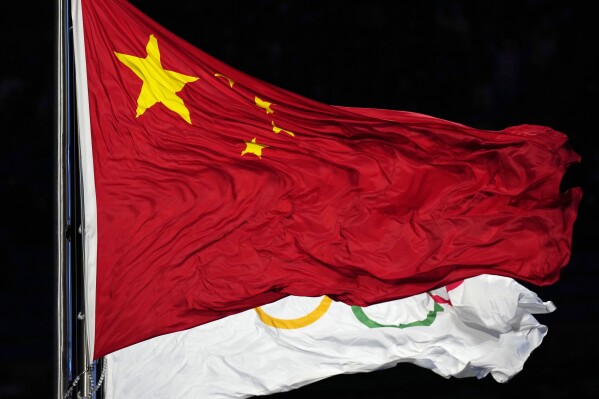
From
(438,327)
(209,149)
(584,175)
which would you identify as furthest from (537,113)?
(209,149)

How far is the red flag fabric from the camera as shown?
14.9 ft

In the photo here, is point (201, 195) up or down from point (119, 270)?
up

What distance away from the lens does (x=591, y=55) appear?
11.0 metres

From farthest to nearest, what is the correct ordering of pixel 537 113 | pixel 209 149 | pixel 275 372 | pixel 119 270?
pixel 537 113, pixel 275 372, pixel 209 149, pixel 119 270

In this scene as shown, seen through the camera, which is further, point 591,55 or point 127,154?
point 591,55

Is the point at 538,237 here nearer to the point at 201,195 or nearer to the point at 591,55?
the point at 201,195

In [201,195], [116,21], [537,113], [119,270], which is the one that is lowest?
[119,270]

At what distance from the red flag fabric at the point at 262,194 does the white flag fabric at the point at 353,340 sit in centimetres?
57

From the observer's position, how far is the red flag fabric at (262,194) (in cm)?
453

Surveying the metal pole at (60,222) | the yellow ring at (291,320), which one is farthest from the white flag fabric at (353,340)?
the metal pole at (60,222)

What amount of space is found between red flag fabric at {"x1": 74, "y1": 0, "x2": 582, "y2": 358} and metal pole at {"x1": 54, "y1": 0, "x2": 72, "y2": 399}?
0.29 ft

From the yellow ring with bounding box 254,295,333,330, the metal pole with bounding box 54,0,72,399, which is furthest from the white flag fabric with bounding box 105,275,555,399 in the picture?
the metal pole with bounding box 54,0,72,399

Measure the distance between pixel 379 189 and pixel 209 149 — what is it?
0.77m

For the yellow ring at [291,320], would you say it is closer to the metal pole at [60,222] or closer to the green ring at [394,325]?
the green ring at [394,325]
